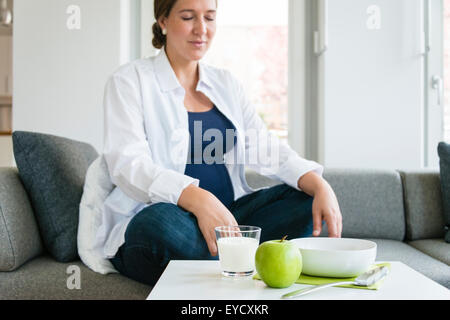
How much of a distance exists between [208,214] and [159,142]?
0.46m

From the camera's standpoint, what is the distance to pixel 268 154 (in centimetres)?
162

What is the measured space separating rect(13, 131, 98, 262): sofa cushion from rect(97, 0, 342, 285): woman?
0.53 feet

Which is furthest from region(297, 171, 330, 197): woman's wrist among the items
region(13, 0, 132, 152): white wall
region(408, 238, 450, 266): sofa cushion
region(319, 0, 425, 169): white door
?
region(13, 0, 132, 152): white wall

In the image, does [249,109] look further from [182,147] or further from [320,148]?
[320,148]

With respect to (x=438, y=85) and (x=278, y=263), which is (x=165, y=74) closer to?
(x=278, y=263)

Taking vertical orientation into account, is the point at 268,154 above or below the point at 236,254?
above

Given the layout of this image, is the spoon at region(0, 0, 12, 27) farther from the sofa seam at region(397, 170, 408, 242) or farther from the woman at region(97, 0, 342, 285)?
the sofa seam at region(397, 170, 408, 242)

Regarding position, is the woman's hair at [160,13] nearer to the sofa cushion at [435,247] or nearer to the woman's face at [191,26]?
the woman's face at [191,26]

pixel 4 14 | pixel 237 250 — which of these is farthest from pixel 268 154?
pixel 4 14

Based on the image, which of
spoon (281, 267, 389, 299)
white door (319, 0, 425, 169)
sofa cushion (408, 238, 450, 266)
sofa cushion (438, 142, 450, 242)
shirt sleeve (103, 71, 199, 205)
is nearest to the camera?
spoon (281, 267, 389, 299)

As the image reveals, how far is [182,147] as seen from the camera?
1.50 meters

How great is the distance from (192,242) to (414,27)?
217 centimetres

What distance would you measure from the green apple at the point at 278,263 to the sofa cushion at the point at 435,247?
102cm

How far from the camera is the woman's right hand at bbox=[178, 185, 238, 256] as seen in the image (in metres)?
1.10
